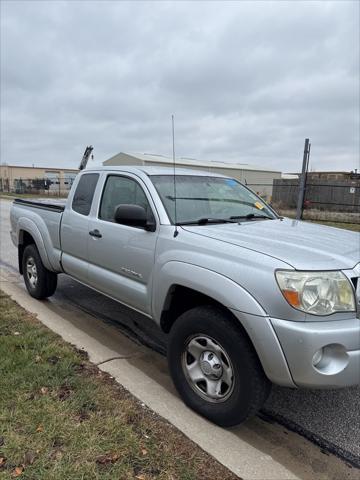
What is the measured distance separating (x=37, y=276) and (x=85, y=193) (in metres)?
1.55

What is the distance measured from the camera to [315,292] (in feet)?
8.20

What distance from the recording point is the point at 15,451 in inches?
99.0

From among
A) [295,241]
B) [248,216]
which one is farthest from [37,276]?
[295,241]

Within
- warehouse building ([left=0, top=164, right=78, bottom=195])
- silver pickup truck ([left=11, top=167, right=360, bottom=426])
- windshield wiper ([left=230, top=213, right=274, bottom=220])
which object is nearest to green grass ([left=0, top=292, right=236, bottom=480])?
silver pickup truck ([left=11, top=167, right=360, bottom=426])

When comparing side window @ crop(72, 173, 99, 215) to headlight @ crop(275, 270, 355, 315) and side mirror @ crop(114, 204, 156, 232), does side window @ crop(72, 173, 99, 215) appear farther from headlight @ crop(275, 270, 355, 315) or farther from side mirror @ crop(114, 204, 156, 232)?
headlight @ crop(275, 270, 355, 315)

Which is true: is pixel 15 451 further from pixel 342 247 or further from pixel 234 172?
pixel 234 172

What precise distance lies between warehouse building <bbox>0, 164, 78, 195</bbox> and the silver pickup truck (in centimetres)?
Result: 2796

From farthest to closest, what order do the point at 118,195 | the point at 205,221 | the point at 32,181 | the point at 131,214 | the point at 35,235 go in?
the point at 32,181, the point at 35,235, the point at 118,195, the point at 205,221, the point at 131,214

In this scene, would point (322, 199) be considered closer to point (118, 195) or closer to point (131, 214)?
point (118, 195)

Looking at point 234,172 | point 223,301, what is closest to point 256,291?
point 223,301

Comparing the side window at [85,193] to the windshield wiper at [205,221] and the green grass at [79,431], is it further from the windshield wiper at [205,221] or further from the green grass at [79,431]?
the green grass at [79,431]

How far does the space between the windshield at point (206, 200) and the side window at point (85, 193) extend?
96 cm

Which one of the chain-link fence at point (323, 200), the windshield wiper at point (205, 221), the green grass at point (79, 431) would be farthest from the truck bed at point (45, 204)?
the chain-link fence at point (323, 200)

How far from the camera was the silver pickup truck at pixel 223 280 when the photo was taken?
2484 millimetres
